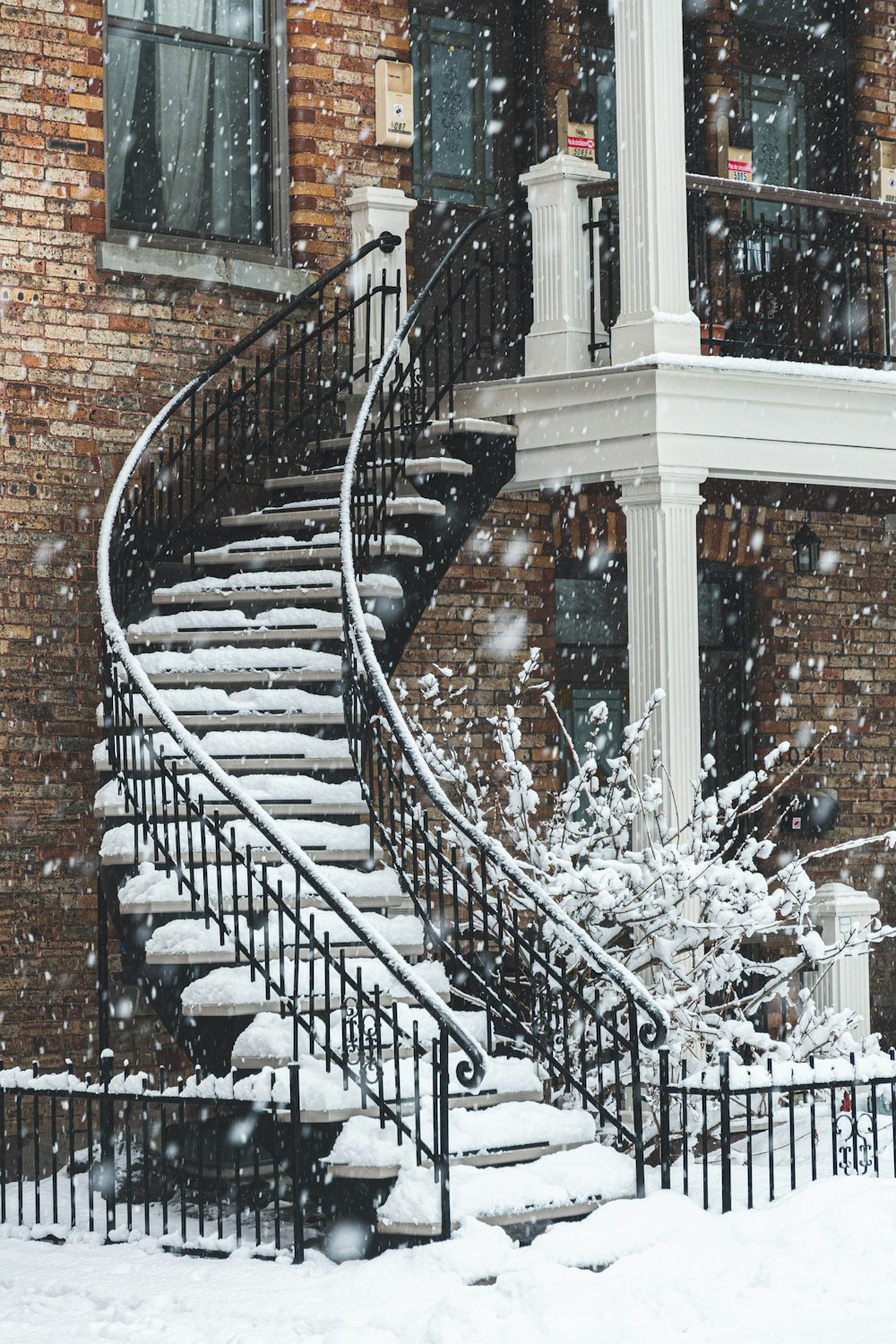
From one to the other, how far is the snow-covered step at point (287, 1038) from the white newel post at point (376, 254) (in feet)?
14.6

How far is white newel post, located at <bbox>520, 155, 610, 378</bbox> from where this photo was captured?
10.6m

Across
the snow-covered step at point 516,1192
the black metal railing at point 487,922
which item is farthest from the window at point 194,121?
the snow-covered step at point 516,1192

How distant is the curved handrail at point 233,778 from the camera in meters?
7.57

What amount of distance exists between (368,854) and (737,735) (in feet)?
16.5

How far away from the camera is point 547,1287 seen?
6699mm

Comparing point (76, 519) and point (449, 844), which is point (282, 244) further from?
point (449, 844)

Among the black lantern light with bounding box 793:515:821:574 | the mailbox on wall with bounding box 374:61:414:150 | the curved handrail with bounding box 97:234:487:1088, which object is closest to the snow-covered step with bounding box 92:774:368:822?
the curved handrail with bounding box 97:234:487:1088

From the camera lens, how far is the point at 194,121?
1148 centimetres

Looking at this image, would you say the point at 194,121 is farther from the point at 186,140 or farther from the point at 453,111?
the point at 453,111

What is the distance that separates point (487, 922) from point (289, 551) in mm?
2567

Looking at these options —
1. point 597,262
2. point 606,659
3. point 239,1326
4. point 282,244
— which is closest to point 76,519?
point 282,244

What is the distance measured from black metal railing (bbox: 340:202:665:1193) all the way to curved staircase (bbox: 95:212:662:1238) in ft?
0.07

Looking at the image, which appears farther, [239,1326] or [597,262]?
[597,262]

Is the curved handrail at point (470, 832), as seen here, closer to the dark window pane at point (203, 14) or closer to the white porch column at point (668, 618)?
the white porch column at point (668, 618)
